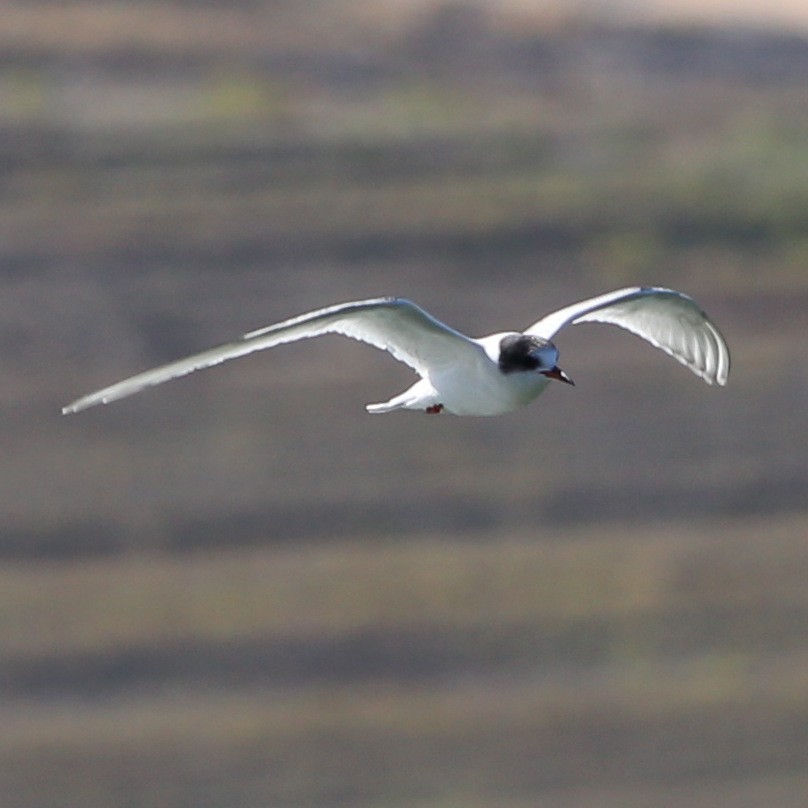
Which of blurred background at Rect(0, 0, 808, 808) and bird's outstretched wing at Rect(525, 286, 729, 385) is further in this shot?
blurred background at Rect(0, 0, 808, 808)

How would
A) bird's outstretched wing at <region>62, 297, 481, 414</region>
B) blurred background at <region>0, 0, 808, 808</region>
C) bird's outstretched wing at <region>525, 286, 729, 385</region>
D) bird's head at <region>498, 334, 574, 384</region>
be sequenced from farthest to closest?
1. blurred background at <region>0, 0, 808, 808</region>
2. bird's outstretched wing at <region>525, 286, 729, 385</region>
3. bird's head at <region>498, 334, 574, 384</region>
4. bird's outstretched wing at <region>62, 297, 481, 414</region>

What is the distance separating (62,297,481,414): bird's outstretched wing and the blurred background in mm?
9018

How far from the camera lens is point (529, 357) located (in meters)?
7.27

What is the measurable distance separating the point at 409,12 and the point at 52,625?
16164mm

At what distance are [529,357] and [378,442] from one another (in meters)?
13.7

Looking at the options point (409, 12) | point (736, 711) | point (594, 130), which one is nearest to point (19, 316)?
point (736, 711)

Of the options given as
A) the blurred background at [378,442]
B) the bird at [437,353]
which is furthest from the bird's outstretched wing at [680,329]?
the blurred background at [378,442]

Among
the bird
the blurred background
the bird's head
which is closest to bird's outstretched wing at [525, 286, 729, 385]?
the bird

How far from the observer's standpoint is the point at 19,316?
21641 mm

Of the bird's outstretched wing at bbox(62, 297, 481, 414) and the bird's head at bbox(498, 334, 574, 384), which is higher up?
the bird's outstretched wing at bbox(62, 297, 481, 414)

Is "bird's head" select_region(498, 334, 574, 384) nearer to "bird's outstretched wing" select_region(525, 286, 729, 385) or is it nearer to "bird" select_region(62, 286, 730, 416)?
"bird" select_region(62, 286, 730, 416)

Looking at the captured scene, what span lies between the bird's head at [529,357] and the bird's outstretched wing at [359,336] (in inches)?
5.9

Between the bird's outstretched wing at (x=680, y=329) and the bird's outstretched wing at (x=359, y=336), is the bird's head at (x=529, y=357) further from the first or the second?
the bird's outstretched wing at (x=680, y=329)

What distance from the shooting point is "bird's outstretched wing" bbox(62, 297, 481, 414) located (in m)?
6.79
